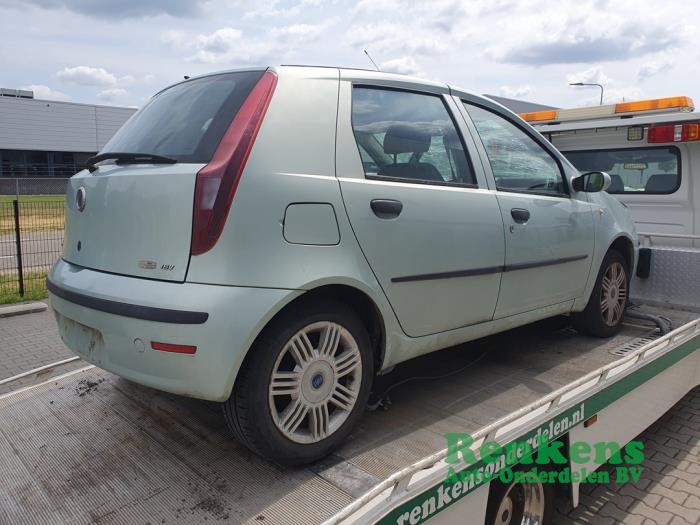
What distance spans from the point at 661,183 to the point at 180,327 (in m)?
4.41

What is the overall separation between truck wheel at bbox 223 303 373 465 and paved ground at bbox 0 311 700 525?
4.25ft

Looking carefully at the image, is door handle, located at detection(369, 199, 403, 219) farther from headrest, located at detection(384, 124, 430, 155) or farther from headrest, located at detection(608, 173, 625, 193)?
headrest, located at detection(608, 173, 625, 193)

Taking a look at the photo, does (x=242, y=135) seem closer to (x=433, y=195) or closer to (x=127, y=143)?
(x=127, y=143)

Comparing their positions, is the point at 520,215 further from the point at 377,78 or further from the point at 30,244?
the point at 30,244

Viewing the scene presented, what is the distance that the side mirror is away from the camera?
3.57 m

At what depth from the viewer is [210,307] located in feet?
6.32

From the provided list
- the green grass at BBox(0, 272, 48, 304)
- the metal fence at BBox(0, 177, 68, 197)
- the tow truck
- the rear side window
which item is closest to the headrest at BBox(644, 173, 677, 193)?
Answer: the rear side window

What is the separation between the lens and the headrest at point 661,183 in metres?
4.75

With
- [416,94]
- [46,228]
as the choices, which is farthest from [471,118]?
[46,228]

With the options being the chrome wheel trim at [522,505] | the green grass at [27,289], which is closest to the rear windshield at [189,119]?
the chrome wheel trim at [522,505]

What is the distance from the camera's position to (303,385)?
2.17 m

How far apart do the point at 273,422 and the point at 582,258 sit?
94.0 inches

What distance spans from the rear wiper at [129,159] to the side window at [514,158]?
166 centimetres

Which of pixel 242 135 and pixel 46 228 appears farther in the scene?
pixel 46 228
